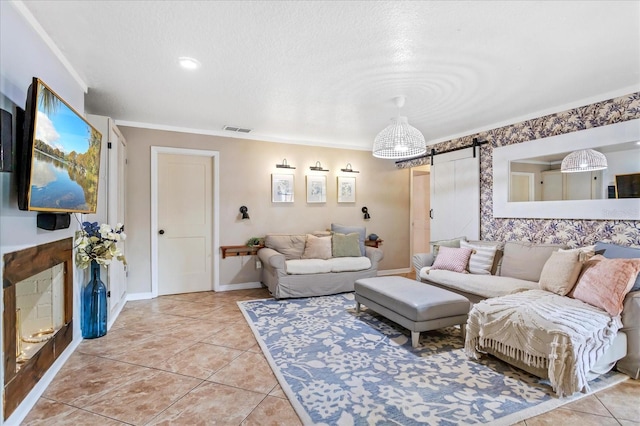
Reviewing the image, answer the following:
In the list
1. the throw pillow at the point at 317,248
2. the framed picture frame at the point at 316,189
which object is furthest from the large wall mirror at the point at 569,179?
the framed picture frame at the point at 316,189

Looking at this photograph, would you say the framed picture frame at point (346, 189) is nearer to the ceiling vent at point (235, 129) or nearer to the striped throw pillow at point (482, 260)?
the ceiling vent at point (235, 129)

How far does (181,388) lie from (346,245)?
3022 mm

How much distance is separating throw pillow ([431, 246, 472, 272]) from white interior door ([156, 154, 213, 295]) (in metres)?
3.35

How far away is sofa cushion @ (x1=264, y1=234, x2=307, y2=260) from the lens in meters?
4.55

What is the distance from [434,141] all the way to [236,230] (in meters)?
3.62

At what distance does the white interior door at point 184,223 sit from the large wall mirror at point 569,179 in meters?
4.20

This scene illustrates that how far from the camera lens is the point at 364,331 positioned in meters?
3.11

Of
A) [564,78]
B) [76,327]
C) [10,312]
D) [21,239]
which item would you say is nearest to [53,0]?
[21,239]

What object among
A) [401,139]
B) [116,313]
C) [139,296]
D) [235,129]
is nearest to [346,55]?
[401,139]

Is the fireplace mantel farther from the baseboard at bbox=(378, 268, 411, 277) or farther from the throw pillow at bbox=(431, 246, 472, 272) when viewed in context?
the baseboard at bbox=(378, 268, 411, 277)

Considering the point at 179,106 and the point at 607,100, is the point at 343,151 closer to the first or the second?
the point at 179,106

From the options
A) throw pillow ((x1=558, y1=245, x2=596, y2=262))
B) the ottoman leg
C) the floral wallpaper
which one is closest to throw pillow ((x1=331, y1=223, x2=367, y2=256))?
the floral wallpaper

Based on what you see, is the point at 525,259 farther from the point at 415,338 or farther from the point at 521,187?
the point at 415,338

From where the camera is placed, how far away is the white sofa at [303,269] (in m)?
4.14
